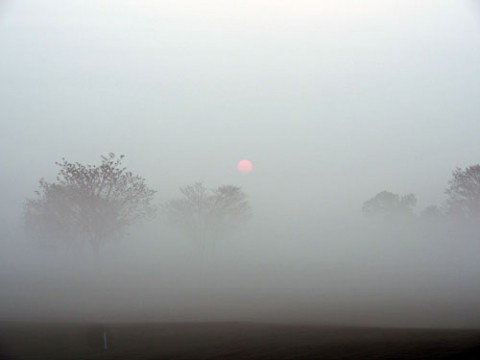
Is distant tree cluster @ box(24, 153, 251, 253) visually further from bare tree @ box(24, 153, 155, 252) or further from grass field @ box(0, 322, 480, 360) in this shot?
grass field @ box(0, 322, 480, 360)

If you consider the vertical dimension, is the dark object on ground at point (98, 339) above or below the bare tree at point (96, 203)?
below

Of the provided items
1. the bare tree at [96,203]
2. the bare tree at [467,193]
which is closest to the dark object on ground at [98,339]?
the bare tree at [96,203]

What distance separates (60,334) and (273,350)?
54.7 feet

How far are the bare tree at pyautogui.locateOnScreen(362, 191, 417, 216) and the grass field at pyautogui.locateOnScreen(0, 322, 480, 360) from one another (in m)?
128

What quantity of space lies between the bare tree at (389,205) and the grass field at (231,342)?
127788 mm

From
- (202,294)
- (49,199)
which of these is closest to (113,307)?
(202,294)

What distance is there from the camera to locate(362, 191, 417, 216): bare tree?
15938 centimetres

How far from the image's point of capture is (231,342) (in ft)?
102

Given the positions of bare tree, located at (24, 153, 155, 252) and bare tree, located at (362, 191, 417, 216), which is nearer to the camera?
bare tree, located at (24, 153, 155, 252)

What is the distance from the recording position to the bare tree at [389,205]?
15938cm

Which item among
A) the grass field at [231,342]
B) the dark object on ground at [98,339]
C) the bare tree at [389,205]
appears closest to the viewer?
the grass field at [231,342]

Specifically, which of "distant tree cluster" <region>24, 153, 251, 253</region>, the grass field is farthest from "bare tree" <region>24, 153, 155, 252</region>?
the grass field

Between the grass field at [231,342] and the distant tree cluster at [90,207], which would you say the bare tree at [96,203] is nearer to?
the distant tree cluster at [90,207]

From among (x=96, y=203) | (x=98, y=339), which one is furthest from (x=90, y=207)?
(x=98, y=339)
